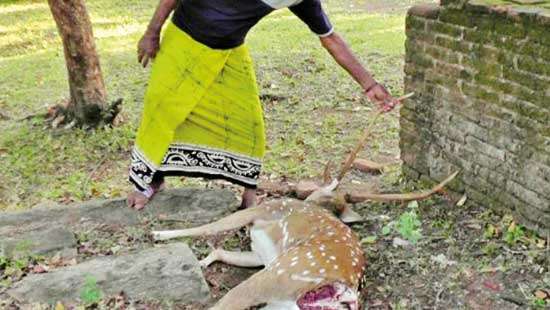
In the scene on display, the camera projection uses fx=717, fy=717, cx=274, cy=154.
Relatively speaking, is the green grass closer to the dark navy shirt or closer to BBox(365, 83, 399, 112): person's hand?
BBox(365, 83, 399, 112): person's hand

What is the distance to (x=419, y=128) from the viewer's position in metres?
4.76

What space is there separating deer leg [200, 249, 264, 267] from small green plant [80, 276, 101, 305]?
0.69 metres

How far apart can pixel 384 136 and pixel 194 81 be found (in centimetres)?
318

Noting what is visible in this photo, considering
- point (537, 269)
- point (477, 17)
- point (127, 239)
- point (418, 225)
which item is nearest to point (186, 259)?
point (127, 239)

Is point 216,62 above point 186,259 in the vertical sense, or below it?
above

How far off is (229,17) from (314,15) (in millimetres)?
479

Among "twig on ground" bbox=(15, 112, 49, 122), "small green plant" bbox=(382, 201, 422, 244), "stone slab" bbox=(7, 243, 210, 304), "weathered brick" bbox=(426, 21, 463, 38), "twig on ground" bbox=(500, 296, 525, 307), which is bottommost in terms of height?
"twig on ground" bbox=(15, 112, 49, 122)

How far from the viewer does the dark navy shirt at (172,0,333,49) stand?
12.5 feet

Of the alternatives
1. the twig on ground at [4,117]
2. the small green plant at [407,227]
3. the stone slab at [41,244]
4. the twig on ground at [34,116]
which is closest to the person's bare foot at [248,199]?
the small green plant at [407,227]

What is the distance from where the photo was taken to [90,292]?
128 inches

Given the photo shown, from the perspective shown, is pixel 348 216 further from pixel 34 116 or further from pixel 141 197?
pixel 34 116

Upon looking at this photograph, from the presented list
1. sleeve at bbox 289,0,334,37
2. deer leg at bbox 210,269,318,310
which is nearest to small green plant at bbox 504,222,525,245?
deer leg at bbox 210,269,318,310

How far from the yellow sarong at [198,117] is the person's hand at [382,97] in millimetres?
726

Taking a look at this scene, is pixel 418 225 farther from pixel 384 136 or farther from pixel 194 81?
pixel 384 136
